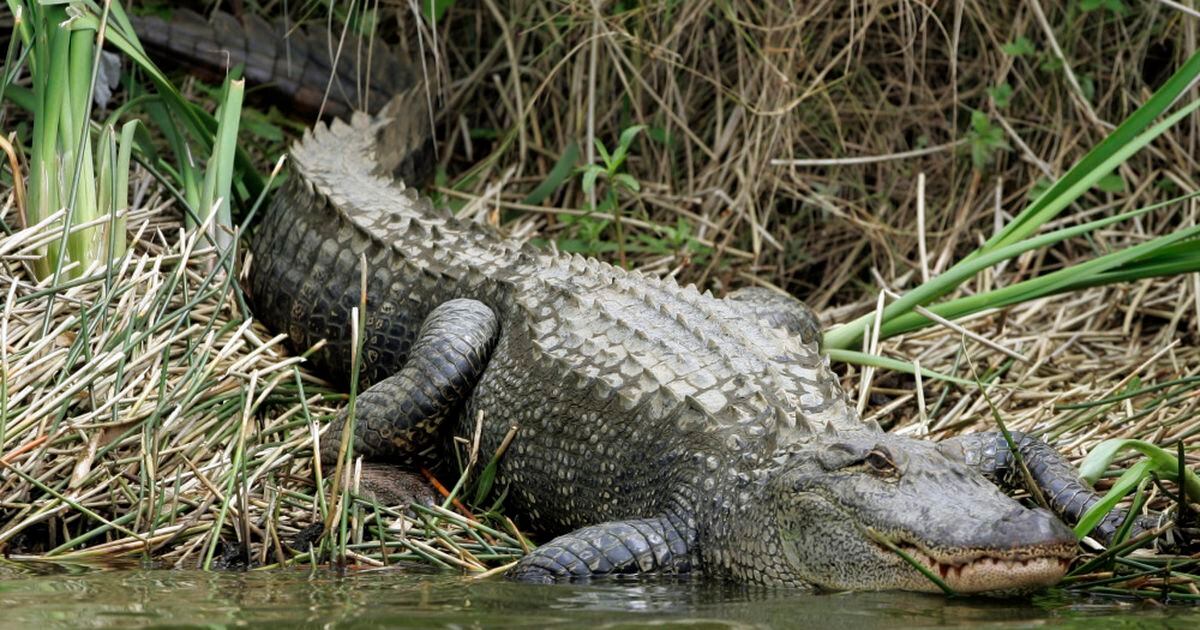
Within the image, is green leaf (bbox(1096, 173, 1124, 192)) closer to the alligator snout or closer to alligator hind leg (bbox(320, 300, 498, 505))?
alligator hind leg (bbox(320, 300, 498, 505))

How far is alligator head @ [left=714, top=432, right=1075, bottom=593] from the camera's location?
2912 millimetres

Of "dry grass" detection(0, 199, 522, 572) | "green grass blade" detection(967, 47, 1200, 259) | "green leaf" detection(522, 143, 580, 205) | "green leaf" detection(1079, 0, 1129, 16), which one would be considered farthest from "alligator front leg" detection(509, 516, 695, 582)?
"green leaf" detection(1079, 0, 1129, 16)

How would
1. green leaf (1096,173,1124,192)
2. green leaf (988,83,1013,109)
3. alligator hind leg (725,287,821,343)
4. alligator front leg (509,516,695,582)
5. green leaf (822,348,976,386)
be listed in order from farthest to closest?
green leaf (988,83,1013,109), green leaf (1096,173,1124,192), alligator hind leg (725,287,821,343), green leaf (822,348,976,386), alligator front leg (509,516,695,582)

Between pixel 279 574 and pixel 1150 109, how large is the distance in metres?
3.02

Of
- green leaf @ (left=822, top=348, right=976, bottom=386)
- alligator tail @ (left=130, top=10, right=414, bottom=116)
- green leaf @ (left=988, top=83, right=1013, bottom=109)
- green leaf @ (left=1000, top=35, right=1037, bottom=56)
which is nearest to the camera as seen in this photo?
green leaf @ (left=822, top=348, right=976, bottom=386)

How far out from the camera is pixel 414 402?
4.41 m

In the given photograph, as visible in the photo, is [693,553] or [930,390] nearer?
[693,553]

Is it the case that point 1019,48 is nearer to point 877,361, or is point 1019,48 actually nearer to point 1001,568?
point 877,361

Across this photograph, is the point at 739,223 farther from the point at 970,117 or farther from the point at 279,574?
the point at 279,574

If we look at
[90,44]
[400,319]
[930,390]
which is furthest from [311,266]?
[930,390]

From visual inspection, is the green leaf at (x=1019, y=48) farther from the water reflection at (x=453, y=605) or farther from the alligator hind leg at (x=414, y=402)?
the water reflection at (x=453, y=605)

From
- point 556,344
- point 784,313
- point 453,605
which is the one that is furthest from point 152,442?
point 784,313

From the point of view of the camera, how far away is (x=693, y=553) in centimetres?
364

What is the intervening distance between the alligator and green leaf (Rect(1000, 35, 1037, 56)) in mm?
1594
